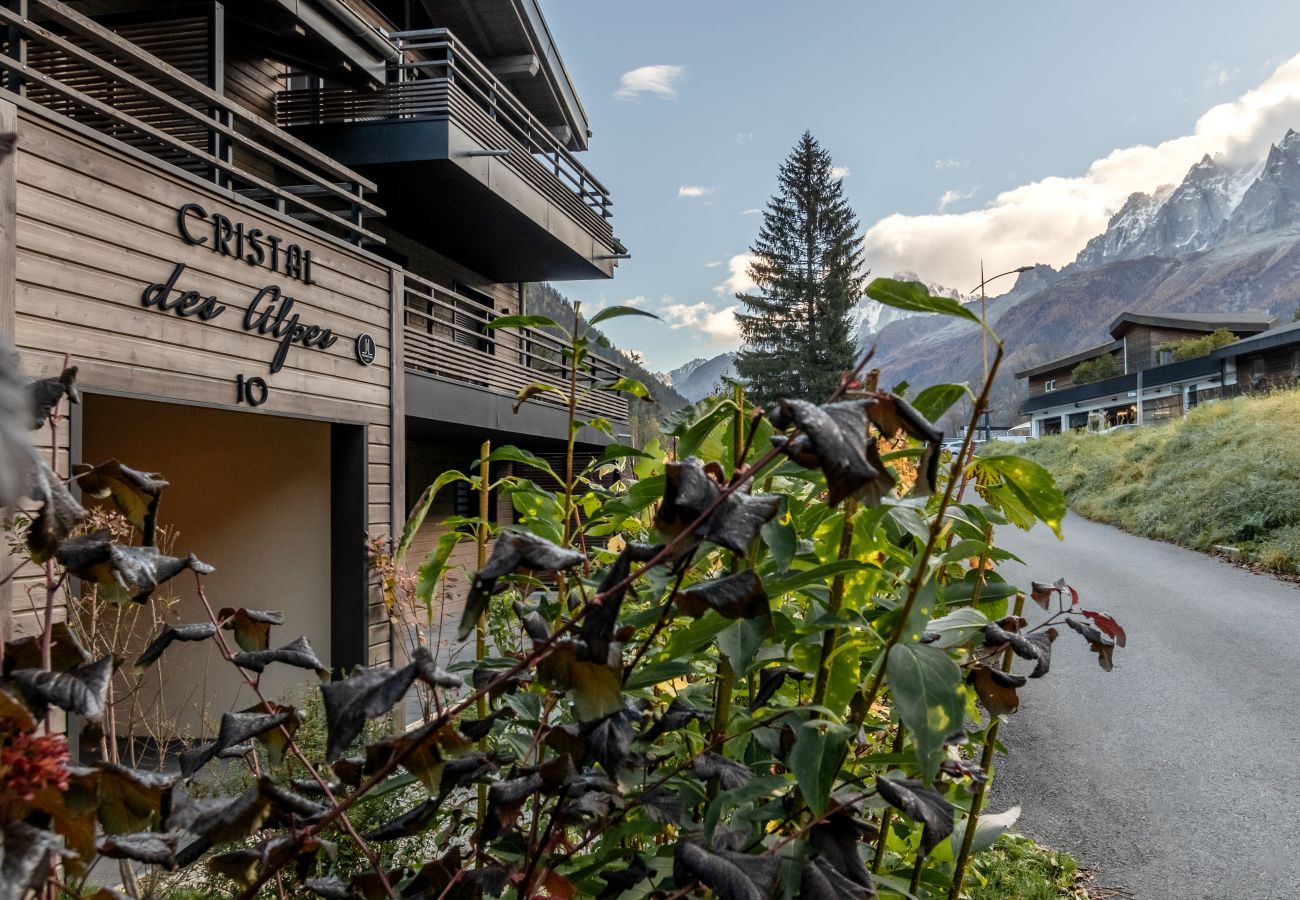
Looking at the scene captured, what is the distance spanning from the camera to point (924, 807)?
78 centimetres

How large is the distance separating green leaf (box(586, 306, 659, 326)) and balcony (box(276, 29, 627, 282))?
8.38m

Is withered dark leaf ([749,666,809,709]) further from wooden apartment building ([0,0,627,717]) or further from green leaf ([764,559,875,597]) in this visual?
wooden apartment building ([0,0,627,717])

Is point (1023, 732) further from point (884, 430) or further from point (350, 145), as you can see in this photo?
point (350, 145)

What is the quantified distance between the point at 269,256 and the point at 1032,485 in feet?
18.9

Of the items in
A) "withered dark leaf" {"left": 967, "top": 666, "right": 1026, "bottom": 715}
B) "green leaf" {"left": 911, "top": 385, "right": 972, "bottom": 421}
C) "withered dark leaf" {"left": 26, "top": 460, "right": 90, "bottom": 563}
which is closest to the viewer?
"withered dark leaf" {"left": 26, "top": 460, "right": 90, "bottom": 563}

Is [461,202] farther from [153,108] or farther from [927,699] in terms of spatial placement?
[927,699]

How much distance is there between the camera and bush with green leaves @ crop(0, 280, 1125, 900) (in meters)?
0.62

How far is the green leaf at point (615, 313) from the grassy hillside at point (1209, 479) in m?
12.9

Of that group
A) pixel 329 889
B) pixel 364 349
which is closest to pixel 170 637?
pixel 329 889

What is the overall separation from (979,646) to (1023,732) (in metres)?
5.64

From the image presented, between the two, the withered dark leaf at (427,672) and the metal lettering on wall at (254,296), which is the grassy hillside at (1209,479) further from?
the withered dark leaf at (427,672)

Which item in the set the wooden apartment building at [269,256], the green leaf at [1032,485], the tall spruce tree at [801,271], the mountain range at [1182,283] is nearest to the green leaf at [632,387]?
the green leaf at [1032,485]

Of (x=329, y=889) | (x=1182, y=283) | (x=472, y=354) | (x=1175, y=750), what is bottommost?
(x=1175, y=750)

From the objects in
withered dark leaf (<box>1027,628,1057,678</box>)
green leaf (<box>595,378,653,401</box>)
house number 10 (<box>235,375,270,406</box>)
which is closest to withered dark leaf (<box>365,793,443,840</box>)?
green leaf (<box>595,378,653,401</box>)
